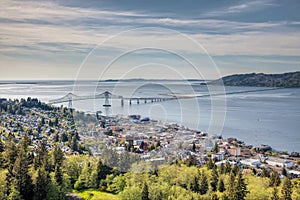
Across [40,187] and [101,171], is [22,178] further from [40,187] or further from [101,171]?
[101,171]

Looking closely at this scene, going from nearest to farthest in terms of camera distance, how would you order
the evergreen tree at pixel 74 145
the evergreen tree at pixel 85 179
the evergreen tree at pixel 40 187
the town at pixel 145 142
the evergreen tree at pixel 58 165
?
the evergreen tree at pixel 40 187
the evergreen tree at pixel 58 165
the evergreen tree at pixel 85 179
the town at pixel 145 142
the evergreen tree at pixel 74 145

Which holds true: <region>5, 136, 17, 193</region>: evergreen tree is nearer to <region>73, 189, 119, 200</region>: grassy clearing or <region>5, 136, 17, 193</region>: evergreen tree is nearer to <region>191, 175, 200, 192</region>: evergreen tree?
<region>73, 189, 119, 200</region>: grassy clearing

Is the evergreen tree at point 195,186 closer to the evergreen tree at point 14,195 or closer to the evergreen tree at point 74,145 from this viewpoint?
the evergreen tree at point 14,195

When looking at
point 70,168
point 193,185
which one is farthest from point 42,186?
point 193,185

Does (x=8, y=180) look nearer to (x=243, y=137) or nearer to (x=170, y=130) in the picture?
(x=170, y=130)

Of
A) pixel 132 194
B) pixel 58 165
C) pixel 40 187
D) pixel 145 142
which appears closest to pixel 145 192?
pixel 132 194

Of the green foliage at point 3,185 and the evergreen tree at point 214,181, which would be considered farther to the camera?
the evergreen tree at point 214,181

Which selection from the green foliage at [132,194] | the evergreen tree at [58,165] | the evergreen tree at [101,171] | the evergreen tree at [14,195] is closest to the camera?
the evergreen tree at [14,195]

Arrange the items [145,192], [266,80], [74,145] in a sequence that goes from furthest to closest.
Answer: [266,80], [74,145], [145,192]

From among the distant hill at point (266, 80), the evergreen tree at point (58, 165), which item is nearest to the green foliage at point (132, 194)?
the evergreen tree at point (58, 165)
